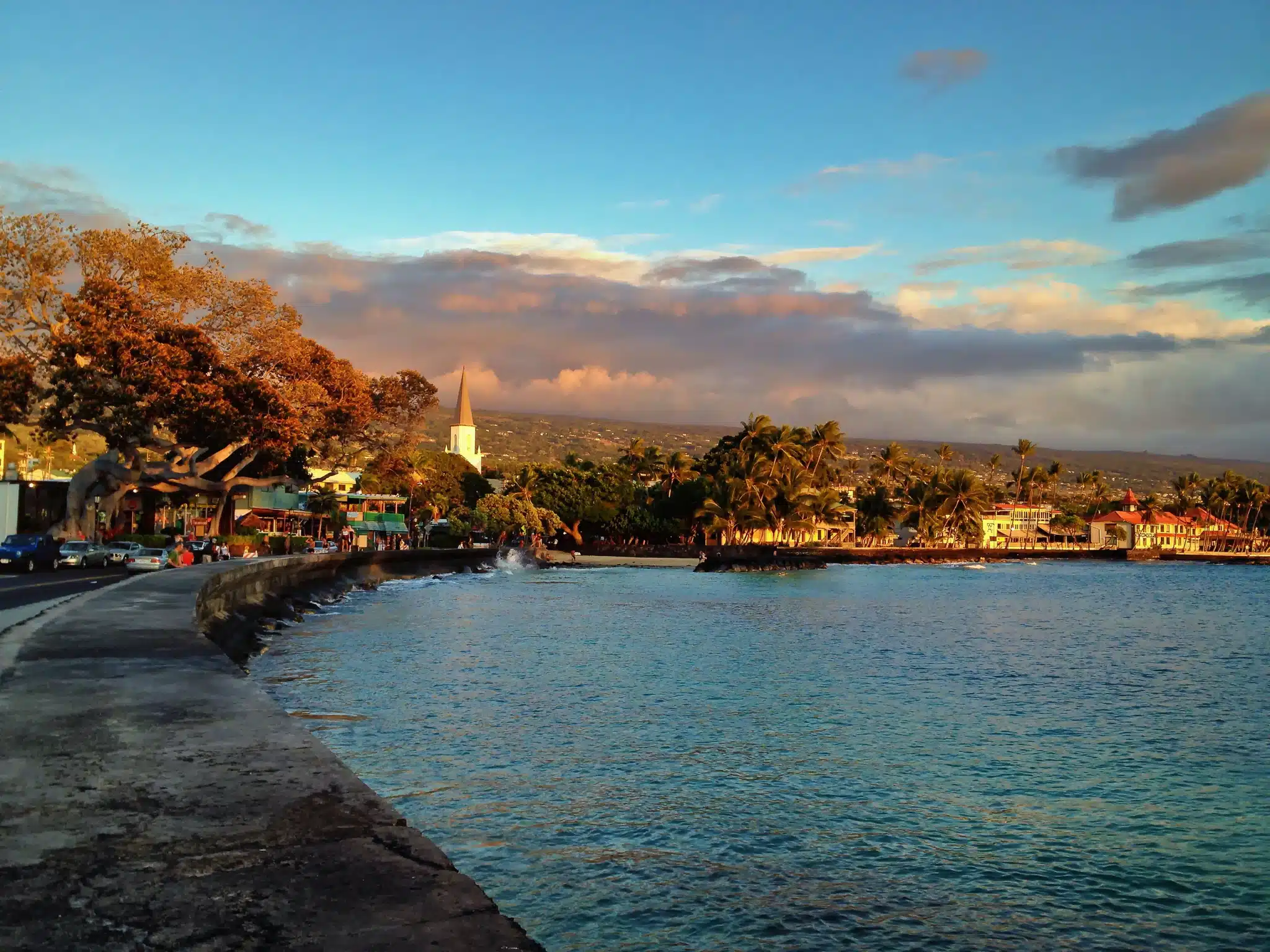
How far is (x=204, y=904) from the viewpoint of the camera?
536cm

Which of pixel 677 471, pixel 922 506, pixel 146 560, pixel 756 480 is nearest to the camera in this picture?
pixel 146 560

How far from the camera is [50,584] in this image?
118ft

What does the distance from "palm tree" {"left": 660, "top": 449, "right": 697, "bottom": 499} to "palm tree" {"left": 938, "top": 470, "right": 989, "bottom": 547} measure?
151 ft

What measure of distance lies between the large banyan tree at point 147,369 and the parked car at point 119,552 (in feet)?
24.8

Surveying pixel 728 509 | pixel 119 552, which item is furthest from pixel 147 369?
pixel 728 509

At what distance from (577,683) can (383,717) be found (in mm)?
5699

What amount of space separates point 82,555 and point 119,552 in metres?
1.89

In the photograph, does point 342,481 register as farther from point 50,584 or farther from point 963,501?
point 50,584

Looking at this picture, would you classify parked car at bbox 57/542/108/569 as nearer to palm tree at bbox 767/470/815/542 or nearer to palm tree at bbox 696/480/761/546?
palm tree at bbox 696/480/761/546

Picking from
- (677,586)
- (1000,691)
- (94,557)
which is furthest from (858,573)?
(1000,691)

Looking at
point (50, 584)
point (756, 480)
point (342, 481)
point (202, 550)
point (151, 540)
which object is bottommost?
point (50, 584)

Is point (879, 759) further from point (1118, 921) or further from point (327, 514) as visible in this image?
point (327, 514)

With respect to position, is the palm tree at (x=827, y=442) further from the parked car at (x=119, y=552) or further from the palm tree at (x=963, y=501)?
the parked car at (x=119, y=552)

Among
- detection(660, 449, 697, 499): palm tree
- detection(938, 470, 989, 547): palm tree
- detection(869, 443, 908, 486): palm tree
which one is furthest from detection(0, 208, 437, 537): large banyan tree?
detection(869, 443, 908, 486): palm tree
